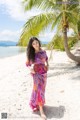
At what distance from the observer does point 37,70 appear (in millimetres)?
6773

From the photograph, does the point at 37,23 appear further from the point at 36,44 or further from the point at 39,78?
the point at 39,78

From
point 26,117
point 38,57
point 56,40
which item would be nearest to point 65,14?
point 56,40

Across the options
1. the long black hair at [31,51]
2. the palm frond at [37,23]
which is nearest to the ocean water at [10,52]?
the palm frond at [37,23]

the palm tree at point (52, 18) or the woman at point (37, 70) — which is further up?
the palm tree at point (52, 18)

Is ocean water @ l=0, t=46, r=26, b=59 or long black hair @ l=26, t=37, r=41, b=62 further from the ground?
long black hair @ l=26, t=37, r=41, b=62

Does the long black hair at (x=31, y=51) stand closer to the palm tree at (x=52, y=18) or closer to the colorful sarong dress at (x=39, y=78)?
the colorful sarong dress at (x=39, y=78)

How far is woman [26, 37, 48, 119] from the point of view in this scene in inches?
265

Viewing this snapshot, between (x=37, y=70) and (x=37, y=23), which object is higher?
(x=37, y=23)

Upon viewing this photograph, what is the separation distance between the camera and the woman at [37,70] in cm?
674

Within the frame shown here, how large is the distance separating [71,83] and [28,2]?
438 cm

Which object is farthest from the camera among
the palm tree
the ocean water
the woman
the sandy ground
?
the ocean water

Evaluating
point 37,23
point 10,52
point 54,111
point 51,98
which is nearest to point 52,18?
point 37,23

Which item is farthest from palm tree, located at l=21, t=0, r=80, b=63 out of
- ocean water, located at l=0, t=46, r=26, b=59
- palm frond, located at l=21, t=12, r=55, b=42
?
ocean water, located at l=0, t=46, r=26, b=59

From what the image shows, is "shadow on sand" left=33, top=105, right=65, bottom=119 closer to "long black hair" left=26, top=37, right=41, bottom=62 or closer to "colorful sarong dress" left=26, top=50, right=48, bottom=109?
"colorful sarong dress" left=26, top=50, right=48, bottom=109
